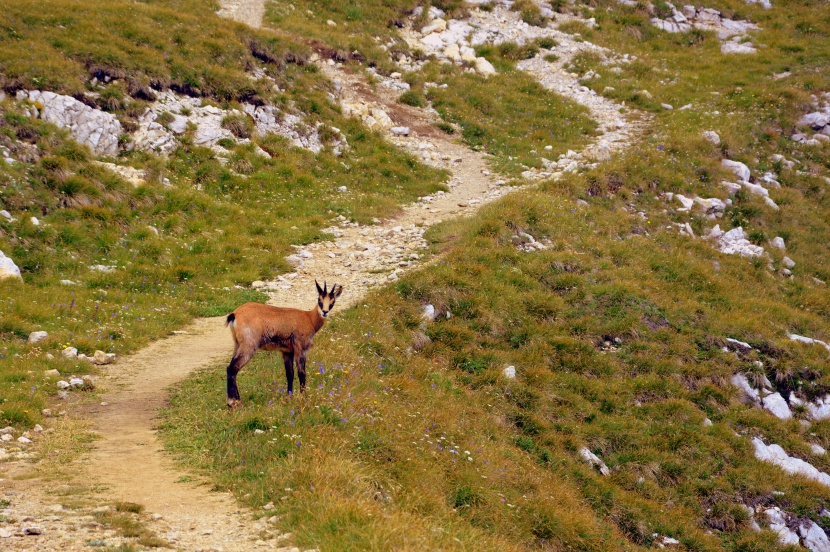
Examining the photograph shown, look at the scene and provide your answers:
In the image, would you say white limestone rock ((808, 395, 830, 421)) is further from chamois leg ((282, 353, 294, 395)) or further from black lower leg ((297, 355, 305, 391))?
chamois leg ((282, 353, 294, 395))

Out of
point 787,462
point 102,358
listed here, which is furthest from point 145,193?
point 787,462

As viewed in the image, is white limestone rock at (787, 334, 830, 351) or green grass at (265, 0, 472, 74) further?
green grass at (265, 0, 472, 74)

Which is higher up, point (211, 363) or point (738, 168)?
point (211, 363)

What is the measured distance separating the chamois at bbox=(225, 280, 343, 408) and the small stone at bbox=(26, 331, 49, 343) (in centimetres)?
488

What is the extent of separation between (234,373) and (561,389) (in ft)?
27.8

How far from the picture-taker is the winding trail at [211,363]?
6988mm

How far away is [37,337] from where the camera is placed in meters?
12.6

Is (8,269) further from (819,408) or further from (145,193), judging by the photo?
(819,408)

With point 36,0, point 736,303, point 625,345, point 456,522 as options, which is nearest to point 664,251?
point 736,303

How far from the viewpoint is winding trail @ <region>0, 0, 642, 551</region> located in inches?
275

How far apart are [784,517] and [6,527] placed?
1438 centimetres

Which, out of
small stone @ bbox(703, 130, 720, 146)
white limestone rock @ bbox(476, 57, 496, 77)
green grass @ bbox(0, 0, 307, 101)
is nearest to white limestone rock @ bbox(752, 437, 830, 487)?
small stone @ bbox(703, 130, 720, 146)

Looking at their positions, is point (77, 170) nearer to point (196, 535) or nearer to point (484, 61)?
point (196, 535)

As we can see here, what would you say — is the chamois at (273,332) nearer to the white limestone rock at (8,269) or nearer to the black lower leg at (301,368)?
the black lower leg at (301,368)
